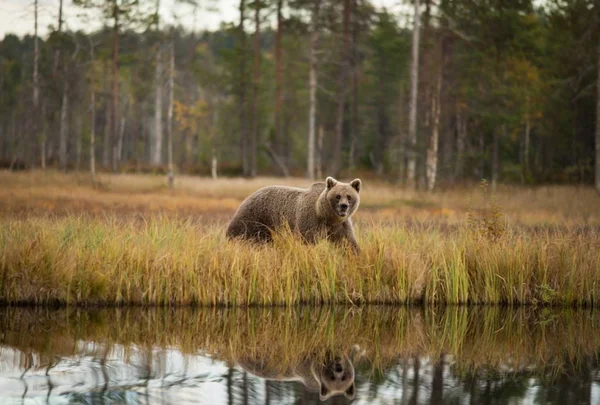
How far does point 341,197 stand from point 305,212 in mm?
849

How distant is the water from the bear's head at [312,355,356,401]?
0.02m

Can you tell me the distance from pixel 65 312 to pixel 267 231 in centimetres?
347

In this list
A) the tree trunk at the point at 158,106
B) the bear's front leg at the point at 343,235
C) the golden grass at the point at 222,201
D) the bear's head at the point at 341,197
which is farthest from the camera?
the tree trunk at the point at 158,106

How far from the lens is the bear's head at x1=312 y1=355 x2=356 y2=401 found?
5.86 metres

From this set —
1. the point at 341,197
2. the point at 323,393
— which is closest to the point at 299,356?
the point at 323,393

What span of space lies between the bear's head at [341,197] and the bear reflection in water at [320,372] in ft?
9.28

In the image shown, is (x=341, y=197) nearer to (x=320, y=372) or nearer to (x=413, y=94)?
(x=320, y=372)

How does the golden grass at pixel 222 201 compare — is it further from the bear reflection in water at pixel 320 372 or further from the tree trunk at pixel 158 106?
the bear reflection in water at pixel 320 372

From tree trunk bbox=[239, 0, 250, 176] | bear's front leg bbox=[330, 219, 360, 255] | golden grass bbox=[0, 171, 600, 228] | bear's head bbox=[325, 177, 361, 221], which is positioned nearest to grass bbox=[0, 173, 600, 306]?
bear's front leg bbox=[330, 219, 360, 255]

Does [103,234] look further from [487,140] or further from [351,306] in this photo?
[487,140]

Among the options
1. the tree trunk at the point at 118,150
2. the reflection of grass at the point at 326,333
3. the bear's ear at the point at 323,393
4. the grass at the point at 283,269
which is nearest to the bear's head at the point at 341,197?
the grass at the point at 283,269

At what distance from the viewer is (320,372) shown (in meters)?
6.48

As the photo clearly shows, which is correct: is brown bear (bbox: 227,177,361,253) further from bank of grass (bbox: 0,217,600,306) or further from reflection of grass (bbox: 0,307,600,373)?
reflection of grass (bbox: 0,307,600,373)

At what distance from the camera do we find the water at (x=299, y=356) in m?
5.79
